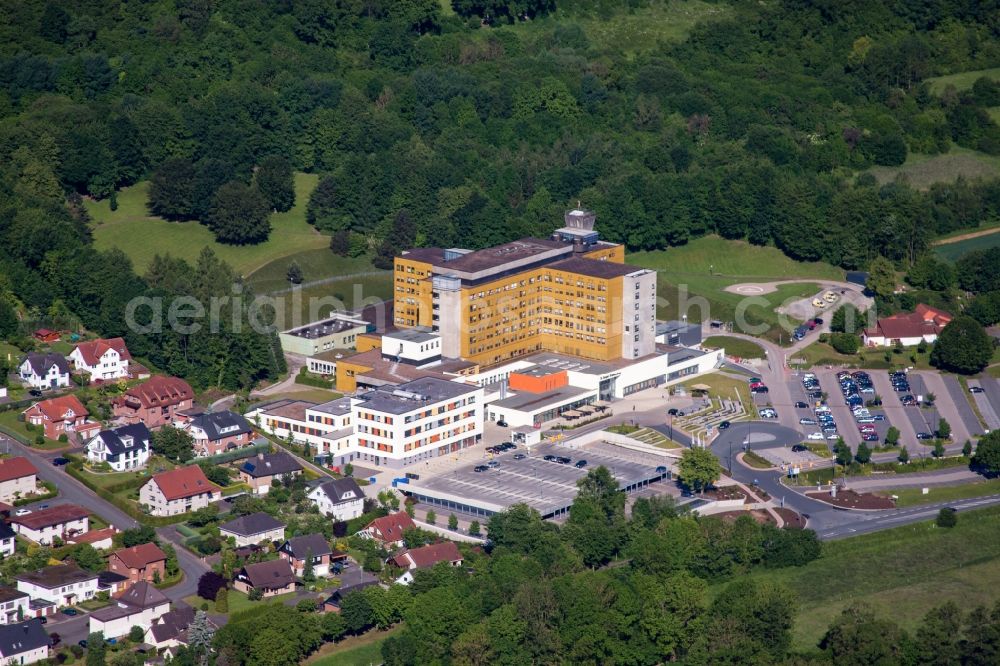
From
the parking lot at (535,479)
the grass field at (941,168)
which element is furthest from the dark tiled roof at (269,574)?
the grass field at (941,168)

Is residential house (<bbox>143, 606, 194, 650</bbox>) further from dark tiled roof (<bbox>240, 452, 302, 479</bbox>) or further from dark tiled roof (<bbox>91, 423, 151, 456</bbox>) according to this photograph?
dark tiled roof (<bbox>91, 423, 151, 456</bbox>)

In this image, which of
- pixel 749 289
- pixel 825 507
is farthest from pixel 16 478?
pixel 749 289

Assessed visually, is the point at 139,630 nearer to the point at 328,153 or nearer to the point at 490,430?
the point at 490,430

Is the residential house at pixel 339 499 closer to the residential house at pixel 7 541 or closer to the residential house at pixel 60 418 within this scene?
the residential house at pixel 60 418

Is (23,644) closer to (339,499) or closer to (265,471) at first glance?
(339,499)

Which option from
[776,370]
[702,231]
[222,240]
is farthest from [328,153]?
[776,370]

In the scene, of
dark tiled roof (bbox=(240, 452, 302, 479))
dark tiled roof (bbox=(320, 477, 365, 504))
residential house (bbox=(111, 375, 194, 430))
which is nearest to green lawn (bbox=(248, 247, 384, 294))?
residential house (bbox=(111, 375, 194, 430))

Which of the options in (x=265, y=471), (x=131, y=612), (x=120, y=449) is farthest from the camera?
(x=120, y=449)
